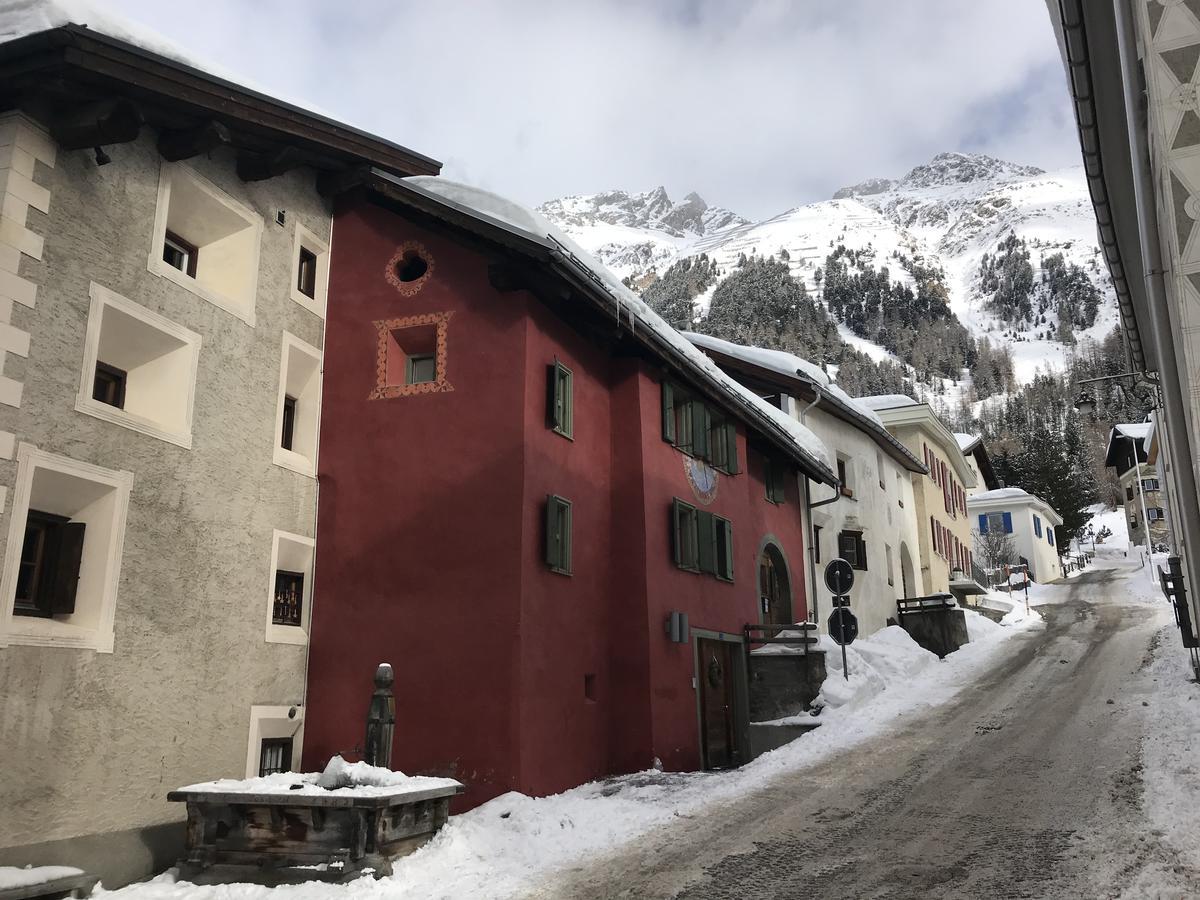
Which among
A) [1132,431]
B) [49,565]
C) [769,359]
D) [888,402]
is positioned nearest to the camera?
[49,565]

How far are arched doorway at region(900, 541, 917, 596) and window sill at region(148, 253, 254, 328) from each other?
26.3m

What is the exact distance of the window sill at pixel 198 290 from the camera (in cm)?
1092

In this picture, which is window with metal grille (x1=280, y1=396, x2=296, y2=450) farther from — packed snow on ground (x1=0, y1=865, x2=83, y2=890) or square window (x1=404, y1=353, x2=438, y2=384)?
packed snow on ground (x1=0, y1=865, x2=83, y2=890)

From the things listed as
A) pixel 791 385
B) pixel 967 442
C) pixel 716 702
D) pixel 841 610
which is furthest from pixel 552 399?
pixel 967 442

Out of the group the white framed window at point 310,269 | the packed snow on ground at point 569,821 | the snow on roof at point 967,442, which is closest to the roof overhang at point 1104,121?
the packed snow on ground at point 569,821

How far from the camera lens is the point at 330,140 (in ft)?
41.0

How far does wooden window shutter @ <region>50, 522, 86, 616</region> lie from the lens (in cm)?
Result: 942

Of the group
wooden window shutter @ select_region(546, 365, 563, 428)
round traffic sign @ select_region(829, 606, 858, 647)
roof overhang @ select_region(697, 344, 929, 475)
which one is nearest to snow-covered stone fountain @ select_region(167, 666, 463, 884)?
wooden window shutter @ select_region(546, 365, 563, 428)

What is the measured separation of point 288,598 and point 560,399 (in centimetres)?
462

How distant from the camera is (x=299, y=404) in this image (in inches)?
534

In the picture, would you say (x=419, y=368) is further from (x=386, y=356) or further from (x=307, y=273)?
(x=307, y=273)

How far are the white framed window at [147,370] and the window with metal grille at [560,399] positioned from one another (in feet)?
15.2

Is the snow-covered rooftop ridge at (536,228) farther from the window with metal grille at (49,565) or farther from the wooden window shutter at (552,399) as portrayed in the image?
the window with metal grille at (49,565)

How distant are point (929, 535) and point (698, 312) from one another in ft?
339
